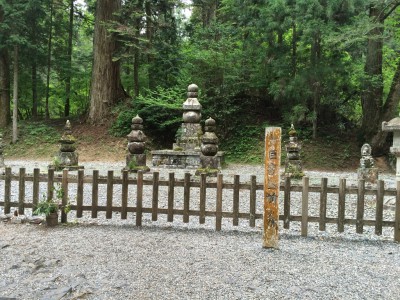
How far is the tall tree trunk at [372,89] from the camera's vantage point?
14047mm

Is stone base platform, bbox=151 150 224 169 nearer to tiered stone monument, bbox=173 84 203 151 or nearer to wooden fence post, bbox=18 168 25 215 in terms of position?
tiered stone monument, bbox=173 84 203 151

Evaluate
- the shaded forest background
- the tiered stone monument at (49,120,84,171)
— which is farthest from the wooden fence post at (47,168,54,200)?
the shaded forest background

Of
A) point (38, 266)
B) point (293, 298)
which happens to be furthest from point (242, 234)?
point (38, 266)

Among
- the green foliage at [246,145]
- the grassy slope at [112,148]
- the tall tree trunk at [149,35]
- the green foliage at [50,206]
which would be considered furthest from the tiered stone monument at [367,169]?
the tall tree trunk at [149,35]

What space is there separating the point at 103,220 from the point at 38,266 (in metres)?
1.84

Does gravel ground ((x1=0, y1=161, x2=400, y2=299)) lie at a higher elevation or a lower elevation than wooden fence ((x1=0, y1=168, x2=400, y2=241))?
lower

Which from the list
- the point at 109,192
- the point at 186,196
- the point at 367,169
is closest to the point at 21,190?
the point at 109,192

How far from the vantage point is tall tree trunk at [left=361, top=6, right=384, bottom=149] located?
46.1 feet

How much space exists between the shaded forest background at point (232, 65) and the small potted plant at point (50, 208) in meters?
10.1

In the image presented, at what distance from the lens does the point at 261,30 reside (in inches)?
605

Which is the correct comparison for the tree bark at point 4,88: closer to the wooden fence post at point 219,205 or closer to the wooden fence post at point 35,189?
the wooden fence post at point 35,189

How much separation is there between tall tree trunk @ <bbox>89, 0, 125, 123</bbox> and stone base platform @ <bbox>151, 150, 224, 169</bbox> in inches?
244

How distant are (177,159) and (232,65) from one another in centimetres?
581

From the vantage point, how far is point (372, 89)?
48.2 feet
